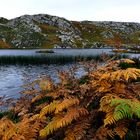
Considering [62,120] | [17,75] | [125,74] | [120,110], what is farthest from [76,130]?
[17,75]

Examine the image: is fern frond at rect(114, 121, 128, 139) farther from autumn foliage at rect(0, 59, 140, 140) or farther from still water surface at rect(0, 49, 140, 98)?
still water surface at rect(0, 49, 140, 98)

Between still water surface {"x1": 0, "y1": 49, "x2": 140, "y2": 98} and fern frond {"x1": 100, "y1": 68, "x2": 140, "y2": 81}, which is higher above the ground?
fern frond {"x1": 100, "y1": 68, "x2": 140, "y2": 81}

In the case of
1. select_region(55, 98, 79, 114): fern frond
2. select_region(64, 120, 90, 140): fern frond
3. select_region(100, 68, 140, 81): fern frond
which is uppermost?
select_region(100, 68, 140, 81): fern frond

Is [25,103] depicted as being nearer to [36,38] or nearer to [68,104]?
[68,104]

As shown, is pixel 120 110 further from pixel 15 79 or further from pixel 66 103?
pixel 15 79

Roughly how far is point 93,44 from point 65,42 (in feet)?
52.8

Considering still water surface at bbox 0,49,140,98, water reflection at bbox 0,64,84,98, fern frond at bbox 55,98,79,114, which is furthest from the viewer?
still water surface at bbox 0,49,140,98

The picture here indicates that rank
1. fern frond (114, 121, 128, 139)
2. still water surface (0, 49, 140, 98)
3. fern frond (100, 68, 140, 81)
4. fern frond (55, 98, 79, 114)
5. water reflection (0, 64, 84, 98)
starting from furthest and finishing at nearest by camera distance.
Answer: still water surface (0, 49, 140, 98)
water reflection (0, 64, 84, 98)
fern frond (55, 98, 79, 114)
fern frond (100, 68, 140, 81)
fern frond (114, 121, 128, 139)

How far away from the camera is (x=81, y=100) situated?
7809 millimetres

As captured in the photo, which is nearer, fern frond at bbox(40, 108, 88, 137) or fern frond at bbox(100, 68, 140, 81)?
fern frond at bbox(40, 108, 88, 137)

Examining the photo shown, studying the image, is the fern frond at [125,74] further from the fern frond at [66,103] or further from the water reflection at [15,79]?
the water reflection at [15,79]

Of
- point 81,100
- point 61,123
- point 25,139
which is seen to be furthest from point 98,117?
point 25,139

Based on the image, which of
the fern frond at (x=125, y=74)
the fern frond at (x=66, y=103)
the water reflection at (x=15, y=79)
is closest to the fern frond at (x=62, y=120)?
the fern frond at (x=66, y=103)

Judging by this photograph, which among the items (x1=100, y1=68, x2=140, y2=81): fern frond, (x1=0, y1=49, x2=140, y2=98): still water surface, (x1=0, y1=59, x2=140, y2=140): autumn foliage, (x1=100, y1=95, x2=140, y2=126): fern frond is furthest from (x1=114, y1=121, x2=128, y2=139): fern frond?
(x1=0, y1=49, x2=140, y2=98): still water surface
